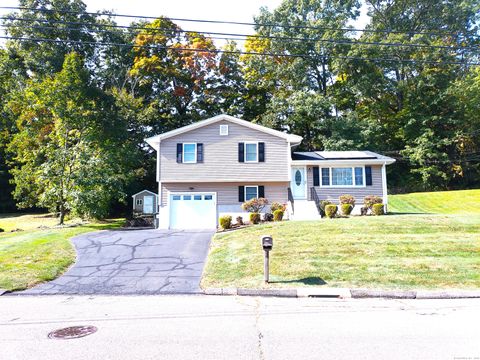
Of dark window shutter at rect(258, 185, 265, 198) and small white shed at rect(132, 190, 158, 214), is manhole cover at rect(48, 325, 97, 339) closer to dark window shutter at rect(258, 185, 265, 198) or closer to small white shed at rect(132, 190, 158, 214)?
dark window shutter at rect(258, 185, 265, 198)

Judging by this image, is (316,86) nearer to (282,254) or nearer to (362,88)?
(362,88)

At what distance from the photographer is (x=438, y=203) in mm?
26125

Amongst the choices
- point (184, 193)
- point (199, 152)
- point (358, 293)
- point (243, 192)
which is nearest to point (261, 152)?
point (243, 192)

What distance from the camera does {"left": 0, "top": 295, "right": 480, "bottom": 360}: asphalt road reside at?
459 centimetres

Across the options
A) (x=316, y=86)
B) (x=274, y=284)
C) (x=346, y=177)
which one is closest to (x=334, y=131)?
(x=316, y=86)

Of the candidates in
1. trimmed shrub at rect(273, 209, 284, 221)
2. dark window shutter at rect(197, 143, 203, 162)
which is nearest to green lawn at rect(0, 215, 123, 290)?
dark window shutter at rect(197, 143, 203, 162)

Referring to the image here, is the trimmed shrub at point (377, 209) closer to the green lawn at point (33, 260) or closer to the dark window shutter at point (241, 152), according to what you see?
the dark window shutter at point (241, 152)

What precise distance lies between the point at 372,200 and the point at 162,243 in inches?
478

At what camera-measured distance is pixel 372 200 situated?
66.5 ft

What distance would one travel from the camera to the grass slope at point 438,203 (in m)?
24.2

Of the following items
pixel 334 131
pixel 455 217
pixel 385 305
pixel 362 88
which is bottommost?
pixel 385 305

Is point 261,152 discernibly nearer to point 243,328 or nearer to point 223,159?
point 223,159

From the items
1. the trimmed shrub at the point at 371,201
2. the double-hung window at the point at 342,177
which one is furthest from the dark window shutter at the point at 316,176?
the trimmed shrub at the point at 371,201

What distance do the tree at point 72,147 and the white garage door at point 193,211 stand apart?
16.9ft
